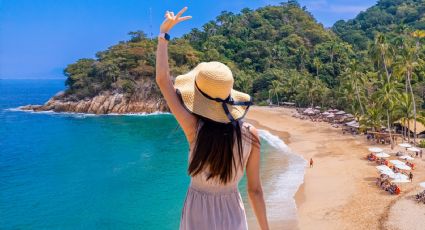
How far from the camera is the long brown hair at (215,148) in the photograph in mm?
1770

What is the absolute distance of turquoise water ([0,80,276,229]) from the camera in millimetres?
17250

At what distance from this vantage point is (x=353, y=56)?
203 ft

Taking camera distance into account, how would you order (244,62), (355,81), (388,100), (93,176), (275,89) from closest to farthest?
(93,176) < (388,100) < (355,81) < (275,89) < (244,62)

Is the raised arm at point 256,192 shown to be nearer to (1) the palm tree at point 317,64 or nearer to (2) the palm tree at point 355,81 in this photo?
(2) the palm tree at point 355,81

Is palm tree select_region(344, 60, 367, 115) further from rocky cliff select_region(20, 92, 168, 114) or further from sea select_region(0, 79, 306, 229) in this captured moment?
rocky cliff select_region(20, 92, 168, 114)

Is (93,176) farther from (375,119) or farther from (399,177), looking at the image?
(375,119)

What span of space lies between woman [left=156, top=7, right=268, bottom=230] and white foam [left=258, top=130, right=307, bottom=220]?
45.8 feet

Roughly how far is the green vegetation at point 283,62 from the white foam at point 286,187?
720cm

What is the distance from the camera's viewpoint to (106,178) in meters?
23.8

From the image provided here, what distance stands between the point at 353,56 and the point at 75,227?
55851 millimetres

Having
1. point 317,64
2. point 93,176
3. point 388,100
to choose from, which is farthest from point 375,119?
point 317,64

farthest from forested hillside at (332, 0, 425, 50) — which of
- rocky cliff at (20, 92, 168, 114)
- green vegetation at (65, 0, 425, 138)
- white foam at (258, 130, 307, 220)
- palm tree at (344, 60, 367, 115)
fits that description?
white foam at (258, 130, 307, 220)

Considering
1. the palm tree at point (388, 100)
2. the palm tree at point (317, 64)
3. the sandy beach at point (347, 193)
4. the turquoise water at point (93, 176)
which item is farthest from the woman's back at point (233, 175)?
the palm tree at point (317, 64)

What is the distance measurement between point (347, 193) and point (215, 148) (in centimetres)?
1749
